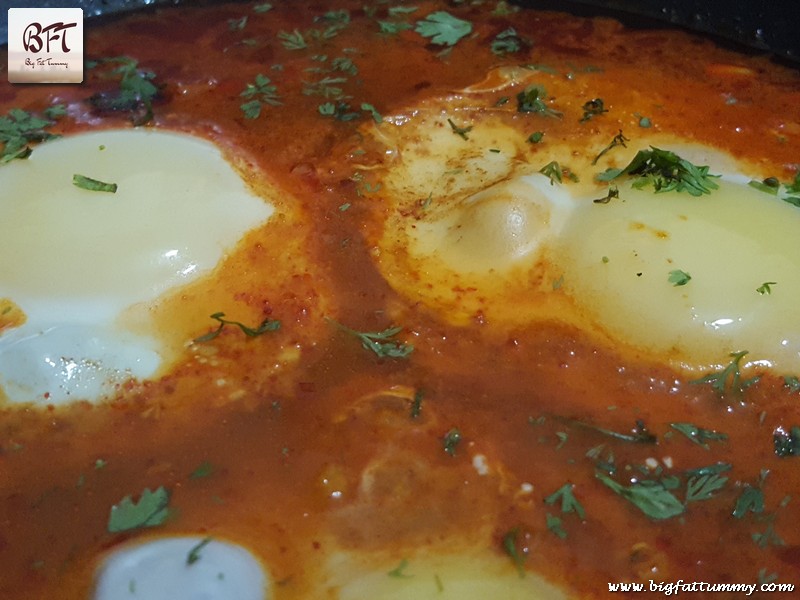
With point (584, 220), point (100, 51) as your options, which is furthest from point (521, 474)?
point (100, 51)

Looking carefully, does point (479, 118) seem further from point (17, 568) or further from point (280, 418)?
point (17, 568)

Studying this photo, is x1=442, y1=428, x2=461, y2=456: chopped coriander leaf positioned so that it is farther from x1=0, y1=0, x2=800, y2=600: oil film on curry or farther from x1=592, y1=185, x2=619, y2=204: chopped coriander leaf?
x1=592, y1=185, x2=619, y2=204: chopped coriander leaf

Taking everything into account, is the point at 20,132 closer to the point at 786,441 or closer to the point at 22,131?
the point at 22,131

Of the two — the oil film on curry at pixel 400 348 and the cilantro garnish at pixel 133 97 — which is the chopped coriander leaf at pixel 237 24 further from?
the oil film on curry at pixel 400 348

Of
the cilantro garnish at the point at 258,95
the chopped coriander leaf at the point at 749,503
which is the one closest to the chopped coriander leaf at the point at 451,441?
the chopped coriander leaf at the point at 749,503

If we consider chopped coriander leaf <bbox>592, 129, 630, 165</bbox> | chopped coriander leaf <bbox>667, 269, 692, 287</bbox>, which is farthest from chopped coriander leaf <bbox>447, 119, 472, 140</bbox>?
chopped coriander leaf <bbox>667, 269, 692, 287</bbox>

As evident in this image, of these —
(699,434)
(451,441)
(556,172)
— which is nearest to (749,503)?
(699,434)

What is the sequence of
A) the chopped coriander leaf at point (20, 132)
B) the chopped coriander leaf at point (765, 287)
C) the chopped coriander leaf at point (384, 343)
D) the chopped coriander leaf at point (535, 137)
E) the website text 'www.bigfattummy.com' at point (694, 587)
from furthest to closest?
1. the chopped coriander leaf at point (535, 137)
2. the chopped coriander leaf at point (20, 132)
3. the chopped coriander leaf at point (384, 343)
4. the chopped coriander leaf at point (765, 287)
5. the website text 'www.bigfattummy.com' at point (694, 587)
